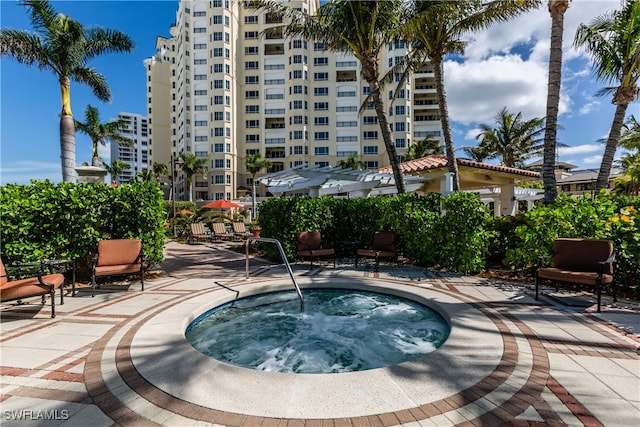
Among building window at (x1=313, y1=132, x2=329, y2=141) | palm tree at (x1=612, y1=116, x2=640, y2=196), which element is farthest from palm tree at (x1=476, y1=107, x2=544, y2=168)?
building window at (x1=313, y1=132, x2=329, y2=141)

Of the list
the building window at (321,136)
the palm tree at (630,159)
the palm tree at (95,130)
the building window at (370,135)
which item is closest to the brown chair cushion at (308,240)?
the palm tree at (630,159)

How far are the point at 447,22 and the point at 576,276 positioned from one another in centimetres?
1002

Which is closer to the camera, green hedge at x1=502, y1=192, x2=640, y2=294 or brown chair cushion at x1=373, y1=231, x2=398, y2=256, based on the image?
green hedge at x1=502, y1=192, x2=640, y2=294

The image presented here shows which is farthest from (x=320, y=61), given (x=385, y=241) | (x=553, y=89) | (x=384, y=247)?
(x=384, y=247)

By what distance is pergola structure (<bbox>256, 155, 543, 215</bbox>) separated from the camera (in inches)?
425

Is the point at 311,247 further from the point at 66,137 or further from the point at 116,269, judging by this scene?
the point at 66,137

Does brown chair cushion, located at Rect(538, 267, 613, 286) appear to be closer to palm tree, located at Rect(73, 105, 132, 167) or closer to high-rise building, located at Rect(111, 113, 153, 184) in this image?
palm tree, located at Rect(73, 105, 132, 167)

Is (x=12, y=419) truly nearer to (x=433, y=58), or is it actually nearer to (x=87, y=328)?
(x=87, y=328)

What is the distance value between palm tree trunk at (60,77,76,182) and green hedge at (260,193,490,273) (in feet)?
38.8

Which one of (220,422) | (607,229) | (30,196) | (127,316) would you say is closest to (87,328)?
(127,316)

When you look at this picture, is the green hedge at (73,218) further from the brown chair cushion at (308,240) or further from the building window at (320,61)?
the building window at (320,61)

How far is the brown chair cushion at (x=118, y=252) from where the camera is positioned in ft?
21.1

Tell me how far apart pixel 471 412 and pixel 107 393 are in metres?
3.15

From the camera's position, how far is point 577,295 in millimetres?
5820
